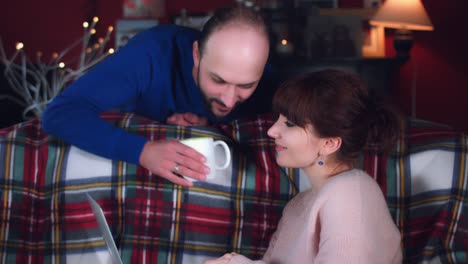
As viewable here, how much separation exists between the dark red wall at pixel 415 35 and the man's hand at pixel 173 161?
3.04 meters

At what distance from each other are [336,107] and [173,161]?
441 millimetres

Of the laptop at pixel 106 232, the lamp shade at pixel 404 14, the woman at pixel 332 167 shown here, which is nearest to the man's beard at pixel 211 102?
the woman at pixel 332 167

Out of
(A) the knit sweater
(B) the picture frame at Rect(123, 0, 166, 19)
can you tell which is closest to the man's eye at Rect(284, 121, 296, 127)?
(A) the knit sweater

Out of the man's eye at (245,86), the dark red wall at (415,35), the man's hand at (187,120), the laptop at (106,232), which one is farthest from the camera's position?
the dark red wall at (415,35)

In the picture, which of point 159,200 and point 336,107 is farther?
point 159,200

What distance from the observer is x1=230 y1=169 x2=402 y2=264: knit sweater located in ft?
3.96

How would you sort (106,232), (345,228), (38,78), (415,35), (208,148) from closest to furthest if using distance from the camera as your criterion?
(106,232), (345,228), (208,148), (38,78), (415,35)

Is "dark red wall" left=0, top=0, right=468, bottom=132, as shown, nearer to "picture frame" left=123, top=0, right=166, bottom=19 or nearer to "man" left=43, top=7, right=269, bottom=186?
"picture frame" left=123, top=0, right=166, bottom=19

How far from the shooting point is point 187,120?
187 cm

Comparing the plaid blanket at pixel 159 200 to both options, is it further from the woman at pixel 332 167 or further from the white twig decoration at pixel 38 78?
the white twig decoration at pixel 38 78

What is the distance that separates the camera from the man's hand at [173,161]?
149 cm

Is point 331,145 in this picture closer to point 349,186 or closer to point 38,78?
point 349,186

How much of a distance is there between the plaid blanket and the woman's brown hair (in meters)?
0.30

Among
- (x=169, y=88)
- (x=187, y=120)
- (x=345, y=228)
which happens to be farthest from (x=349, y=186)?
(x=169, y=88)
